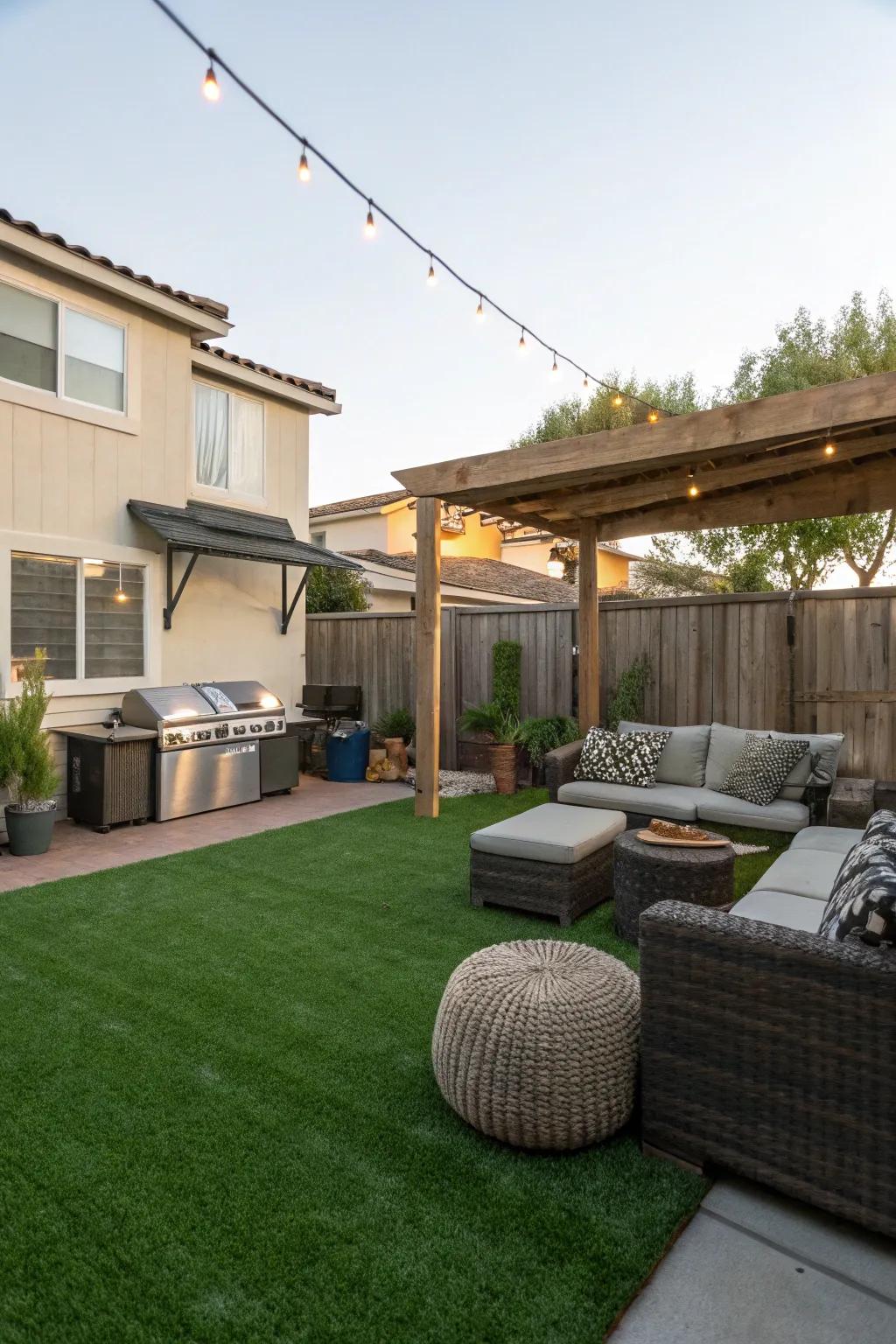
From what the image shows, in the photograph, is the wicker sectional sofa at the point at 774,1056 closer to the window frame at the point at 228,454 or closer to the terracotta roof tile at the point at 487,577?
the window frame at the point at 228,454

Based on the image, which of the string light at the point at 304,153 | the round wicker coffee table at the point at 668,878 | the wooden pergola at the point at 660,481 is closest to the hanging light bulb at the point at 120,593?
the wooden pergola at the point at 660,481

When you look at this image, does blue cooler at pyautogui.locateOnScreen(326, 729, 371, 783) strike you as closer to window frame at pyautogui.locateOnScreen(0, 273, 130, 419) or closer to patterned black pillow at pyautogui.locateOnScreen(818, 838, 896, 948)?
window frame at pyautogui.locateOnScreen(0, 273, 130, 419)

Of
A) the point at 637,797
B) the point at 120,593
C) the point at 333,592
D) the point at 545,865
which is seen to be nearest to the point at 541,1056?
the point at 545,865

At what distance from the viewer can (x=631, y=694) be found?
739 cm

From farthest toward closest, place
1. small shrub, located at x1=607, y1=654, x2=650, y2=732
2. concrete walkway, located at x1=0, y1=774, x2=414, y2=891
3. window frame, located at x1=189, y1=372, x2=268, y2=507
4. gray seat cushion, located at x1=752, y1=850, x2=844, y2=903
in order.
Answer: window frame, located at x1=189, y1=372, x2=268, y2=507 < small shrub, located at x1=607, y1=654, x2=650, y2=732 < concrete walkway, located at x1=0, y1=774, x2=414, y2=891 < gray seat cushion, located at x1=752, y1=850, x2=844, y2=903

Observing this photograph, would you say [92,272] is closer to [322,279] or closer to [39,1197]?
[322,279]

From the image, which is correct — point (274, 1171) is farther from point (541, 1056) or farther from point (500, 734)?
point (500, 734)

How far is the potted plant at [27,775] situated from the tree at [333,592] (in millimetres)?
6056

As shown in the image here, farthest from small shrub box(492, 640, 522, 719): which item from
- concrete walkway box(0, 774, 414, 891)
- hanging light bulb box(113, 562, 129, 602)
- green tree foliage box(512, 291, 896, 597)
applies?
green tree foliage box(512, 291, 896, 597)

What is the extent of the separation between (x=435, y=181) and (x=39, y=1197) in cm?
644

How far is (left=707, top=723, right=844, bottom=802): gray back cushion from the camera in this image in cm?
546

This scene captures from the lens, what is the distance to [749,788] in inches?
213

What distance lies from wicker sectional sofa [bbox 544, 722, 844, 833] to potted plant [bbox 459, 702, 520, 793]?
137cm

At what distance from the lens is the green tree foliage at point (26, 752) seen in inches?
213
